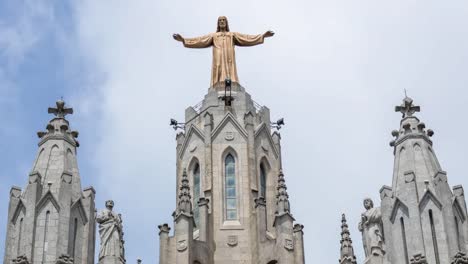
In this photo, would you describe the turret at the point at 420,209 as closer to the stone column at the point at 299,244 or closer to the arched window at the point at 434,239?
the arched window at the point at 434,239

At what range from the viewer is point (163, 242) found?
45.6 meters

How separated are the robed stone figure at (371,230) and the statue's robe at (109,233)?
760cm

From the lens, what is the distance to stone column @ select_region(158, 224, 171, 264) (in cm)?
4519

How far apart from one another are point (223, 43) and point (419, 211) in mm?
16920

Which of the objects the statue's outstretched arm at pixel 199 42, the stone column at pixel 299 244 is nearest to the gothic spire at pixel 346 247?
the stone column at pixel 299 244

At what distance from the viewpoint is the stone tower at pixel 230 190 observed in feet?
151

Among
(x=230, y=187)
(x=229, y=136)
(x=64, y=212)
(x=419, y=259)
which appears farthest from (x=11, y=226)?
(x=229, y=136)

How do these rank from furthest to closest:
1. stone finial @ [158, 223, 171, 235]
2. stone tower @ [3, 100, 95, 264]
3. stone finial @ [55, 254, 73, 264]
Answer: stone finial @ [158, 223, 171, 235] → stone tower @ [3, 100, 95, 264] → stone finial @ [55, 254, 73, 264]

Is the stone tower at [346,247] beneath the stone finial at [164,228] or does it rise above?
beneath

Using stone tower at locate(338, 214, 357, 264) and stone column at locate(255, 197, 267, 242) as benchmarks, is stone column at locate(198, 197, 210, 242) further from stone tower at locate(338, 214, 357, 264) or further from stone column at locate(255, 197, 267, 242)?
stone tower at locate(338, 214, 357, 264)

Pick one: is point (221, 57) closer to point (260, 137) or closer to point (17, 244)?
point (260, 137)

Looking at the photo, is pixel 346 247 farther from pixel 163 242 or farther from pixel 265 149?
pixel 265 149

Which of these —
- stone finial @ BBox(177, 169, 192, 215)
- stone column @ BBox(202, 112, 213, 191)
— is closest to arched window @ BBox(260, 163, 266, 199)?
stone column @ BBox(202, 112, 213, 191)

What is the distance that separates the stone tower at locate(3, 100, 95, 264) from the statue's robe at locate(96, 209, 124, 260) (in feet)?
2.83
